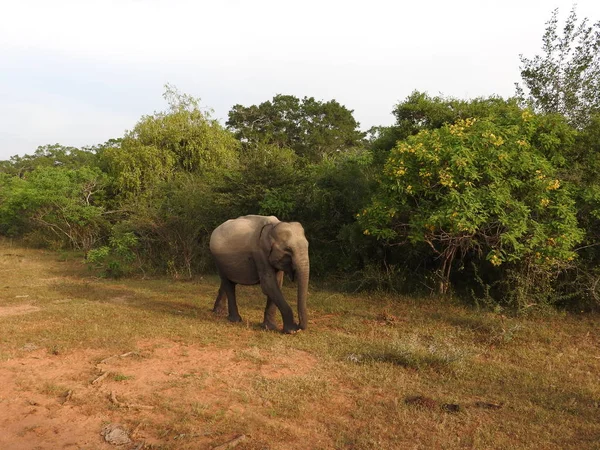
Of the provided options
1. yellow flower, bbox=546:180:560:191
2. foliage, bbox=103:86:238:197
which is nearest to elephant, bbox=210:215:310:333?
yellow flower, bbox=546:180:560:191

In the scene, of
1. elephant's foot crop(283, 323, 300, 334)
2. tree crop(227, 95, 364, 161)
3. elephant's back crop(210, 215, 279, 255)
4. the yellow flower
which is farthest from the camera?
tree crop(227, 95, 364, 161)

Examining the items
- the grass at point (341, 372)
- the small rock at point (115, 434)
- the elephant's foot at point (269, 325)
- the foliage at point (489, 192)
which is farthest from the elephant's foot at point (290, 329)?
the small rock at point (115, 434)

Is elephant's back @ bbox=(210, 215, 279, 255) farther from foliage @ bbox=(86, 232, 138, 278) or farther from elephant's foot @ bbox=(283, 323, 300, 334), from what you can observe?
foliage @ bbox=(86, 232, 138, 278)

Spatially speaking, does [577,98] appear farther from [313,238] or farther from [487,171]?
[313,238]

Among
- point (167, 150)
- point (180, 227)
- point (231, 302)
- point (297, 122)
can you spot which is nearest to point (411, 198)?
point (231, 302)

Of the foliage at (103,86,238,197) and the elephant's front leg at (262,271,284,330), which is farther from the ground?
the foliage at (103,86,238,197)

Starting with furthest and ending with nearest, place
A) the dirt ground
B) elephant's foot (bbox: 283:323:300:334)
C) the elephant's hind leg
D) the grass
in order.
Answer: the elephant's hind leg → elephant's foot (bbox: 283:323:300:334) → the grass → the dirt ground

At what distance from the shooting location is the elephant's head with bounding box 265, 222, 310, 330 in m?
8.05

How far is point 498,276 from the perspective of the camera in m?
10.6

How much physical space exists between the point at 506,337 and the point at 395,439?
4.11 metres

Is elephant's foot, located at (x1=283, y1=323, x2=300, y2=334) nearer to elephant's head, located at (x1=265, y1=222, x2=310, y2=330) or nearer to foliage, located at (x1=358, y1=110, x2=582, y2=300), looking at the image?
elephant's head, located at (x1=265, y1=222, x2=310, y2=330)

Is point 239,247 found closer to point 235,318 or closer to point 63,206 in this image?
point 235,318

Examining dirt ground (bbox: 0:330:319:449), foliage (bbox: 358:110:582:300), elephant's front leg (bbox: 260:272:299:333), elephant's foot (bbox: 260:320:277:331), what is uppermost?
foliage (bbox: 358:110:582:300)

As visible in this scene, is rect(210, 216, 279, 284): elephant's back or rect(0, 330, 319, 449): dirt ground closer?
rect(0, 330, 319, 449): dirt ground
